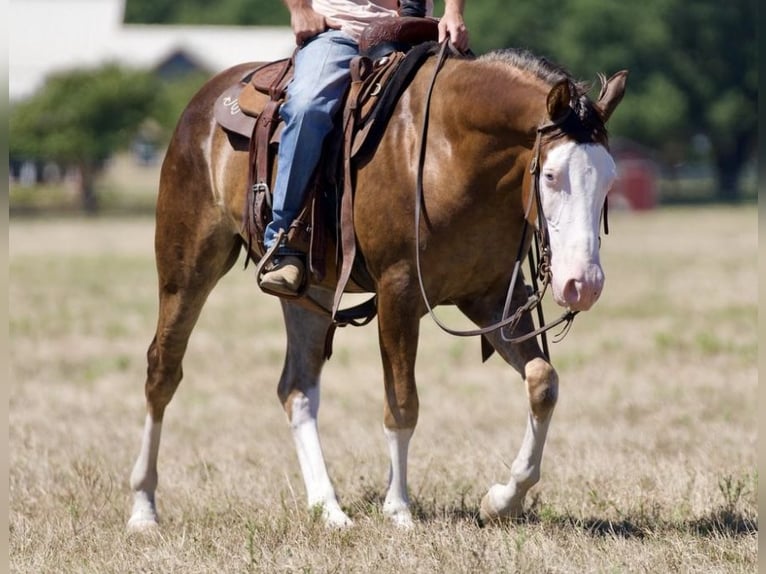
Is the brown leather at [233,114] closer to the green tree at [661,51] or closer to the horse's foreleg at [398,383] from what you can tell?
the horse's foreleg at [398,383]

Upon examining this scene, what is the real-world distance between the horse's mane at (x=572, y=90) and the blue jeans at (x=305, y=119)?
2.52ft

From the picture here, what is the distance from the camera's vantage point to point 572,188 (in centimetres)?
548

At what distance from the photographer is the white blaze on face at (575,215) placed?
17.8ft

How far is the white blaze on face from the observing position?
17.8ft

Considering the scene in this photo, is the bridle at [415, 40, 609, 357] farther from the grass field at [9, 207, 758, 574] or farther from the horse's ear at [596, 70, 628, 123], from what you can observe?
the grass field at [9, 207, 758, 574]

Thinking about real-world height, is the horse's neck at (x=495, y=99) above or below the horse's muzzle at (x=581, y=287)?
above

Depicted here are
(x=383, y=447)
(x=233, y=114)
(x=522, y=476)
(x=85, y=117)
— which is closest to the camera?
(x=522, y=476)

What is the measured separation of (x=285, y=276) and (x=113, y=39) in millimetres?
73611

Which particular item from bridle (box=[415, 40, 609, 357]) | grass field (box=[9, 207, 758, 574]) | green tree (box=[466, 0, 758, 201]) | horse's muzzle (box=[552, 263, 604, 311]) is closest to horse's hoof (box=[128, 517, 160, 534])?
grass field (box=[9, 207, 758, 574])

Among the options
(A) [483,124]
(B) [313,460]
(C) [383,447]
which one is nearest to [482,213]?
(A) [483,124]

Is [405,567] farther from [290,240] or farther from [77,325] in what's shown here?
[77,325]

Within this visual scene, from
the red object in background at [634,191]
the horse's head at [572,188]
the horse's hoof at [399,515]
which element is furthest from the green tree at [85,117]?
the horse's head at [572,188]

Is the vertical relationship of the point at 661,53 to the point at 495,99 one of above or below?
below

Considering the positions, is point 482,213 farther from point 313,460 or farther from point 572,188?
point 313,460
